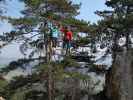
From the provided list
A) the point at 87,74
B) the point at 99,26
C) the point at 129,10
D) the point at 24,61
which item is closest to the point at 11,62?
the point at 24,61

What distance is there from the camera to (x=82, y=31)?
28.8 m

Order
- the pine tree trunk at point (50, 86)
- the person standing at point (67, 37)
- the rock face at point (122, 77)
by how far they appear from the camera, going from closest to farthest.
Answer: the person standing at point (67, 37), the pine tree trunk at point (50, 86), the rock face at point (122, 77)

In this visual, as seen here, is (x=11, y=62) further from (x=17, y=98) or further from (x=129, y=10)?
(x=129, y=10)

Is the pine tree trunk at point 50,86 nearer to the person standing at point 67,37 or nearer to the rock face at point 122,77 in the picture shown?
the person standing at point 67,37

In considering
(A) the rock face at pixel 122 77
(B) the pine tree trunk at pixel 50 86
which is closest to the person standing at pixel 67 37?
(B) the pine tree trunk at pixel 50 86

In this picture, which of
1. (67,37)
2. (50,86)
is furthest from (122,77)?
(67,37)

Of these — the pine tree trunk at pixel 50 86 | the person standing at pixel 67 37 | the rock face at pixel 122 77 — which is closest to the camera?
the person standing at pixel 67 37

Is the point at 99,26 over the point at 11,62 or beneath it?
over

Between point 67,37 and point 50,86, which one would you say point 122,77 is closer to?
point 50,86

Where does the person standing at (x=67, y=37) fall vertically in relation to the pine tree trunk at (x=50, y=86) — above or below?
above

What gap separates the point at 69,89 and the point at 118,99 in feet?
10.7

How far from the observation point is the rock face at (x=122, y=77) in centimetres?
2770

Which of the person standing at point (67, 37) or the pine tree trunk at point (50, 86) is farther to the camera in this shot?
the pine tree trunk at point (50, 86)

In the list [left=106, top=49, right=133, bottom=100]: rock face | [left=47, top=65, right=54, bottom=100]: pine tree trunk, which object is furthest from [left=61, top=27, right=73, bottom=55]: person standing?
[left=106, top=49, right=133, bottom=100]: rock face
